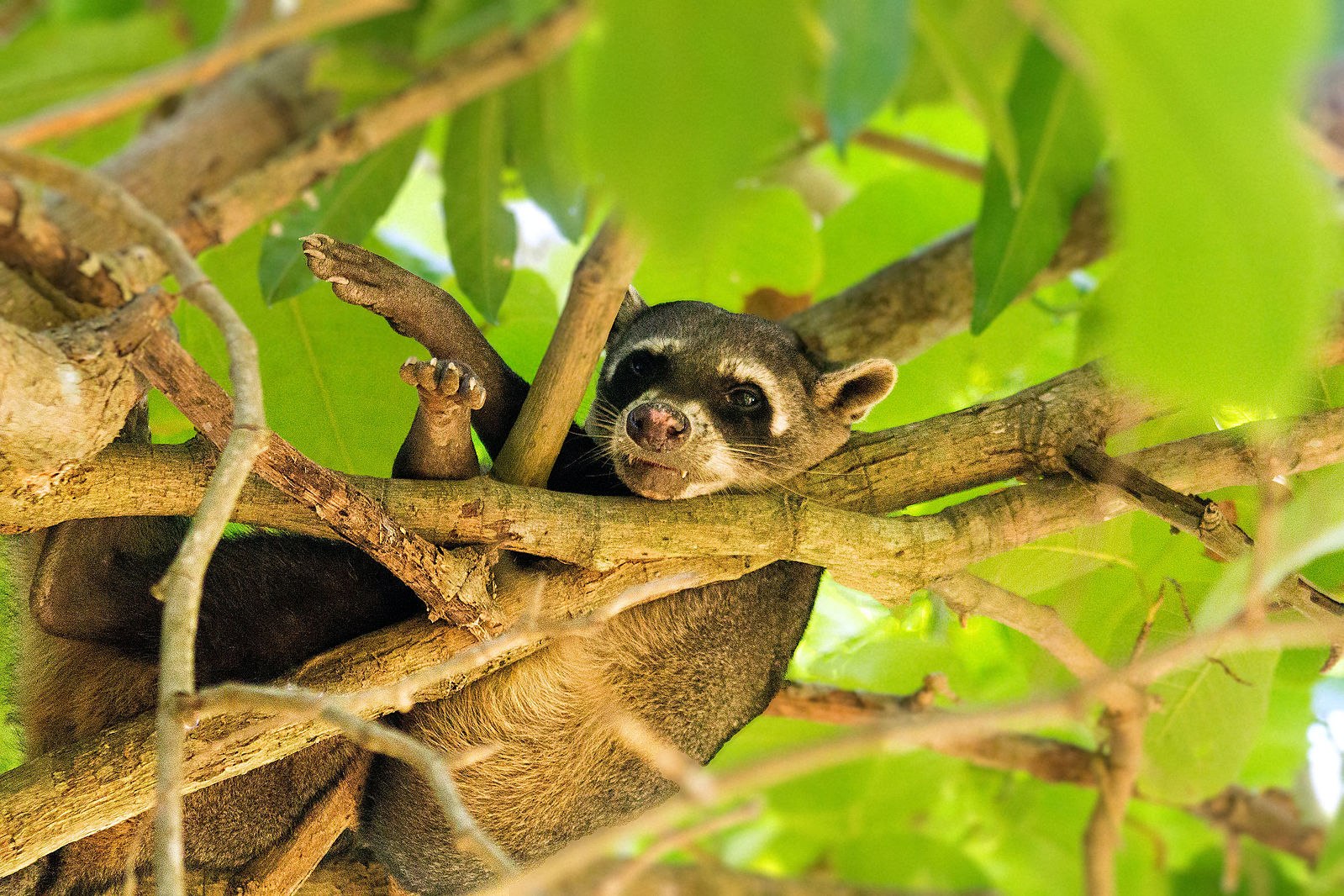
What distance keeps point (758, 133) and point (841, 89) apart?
0.36 meters

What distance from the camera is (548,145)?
8.29 ft

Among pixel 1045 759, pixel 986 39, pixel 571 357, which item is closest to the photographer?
pixel 986 39

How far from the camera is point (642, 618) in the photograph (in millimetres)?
4086

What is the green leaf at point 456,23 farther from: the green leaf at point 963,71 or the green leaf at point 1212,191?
the green leaf at point 1212,191

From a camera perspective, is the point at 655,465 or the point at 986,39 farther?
the point at 655,465

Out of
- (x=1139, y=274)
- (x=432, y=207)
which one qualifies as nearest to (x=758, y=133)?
(x=1139, y=274)

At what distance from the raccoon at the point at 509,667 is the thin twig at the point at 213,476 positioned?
3.07ft

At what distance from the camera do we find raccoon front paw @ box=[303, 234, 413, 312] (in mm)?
3202

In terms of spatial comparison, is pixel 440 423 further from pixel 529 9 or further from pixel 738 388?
pixel 529 9

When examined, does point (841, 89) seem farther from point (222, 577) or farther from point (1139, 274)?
point (222, 577)

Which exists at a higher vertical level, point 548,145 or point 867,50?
point 548,145

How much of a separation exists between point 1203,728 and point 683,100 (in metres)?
4.18

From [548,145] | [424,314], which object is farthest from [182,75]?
[424,314]

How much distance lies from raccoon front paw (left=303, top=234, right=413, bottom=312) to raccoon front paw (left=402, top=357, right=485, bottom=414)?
13.8 inches
